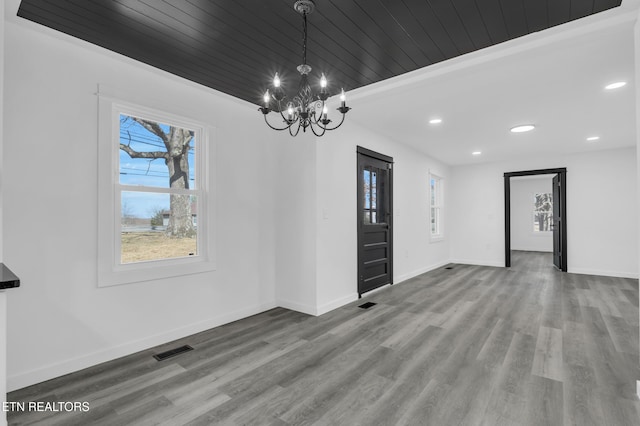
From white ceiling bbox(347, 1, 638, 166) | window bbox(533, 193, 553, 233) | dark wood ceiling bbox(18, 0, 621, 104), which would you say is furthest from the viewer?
window bbox(533, 193, 553, 233)

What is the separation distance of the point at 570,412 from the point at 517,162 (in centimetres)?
650

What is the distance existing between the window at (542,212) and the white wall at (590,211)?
436cm

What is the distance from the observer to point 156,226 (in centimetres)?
303

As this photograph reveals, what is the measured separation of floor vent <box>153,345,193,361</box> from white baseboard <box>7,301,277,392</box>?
0.21 m

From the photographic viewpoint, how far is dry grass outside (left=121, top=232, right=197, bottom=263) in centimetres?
283

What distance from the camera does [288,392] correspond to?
216 cm

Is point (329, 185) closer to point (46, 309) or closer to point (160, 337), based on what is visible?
point (160, 337)

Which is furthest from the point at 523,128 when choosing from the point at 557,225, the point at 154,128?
the point at 154,128

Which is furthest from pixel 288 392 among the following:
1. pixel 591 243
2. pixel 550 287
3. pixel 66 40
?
pixel 591 243

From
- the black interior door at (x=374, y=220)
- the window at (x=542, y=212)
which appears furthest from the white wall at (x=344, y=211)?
the window at (x=542, y=212)

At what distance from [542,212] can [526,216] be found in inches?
18.6

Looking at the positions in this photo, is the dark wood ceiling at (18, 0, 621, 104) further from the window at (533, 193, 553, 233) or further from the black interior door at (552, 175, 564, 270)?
the window at (533, 193, 553, 233)

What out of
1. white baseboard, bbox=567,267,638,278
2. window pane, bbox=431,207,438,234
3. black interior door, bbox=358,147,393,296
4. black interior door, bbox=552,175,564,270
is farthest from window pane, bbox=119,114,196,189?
white baseboard, bbox=567,267,638,278

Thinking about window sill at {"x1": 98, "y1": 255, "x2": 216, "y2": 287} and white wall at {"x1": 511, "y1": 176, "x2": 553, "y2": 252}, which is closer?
window sill at {"x1": 98, "y1": 255, "x2": 216, "y2": 287}
